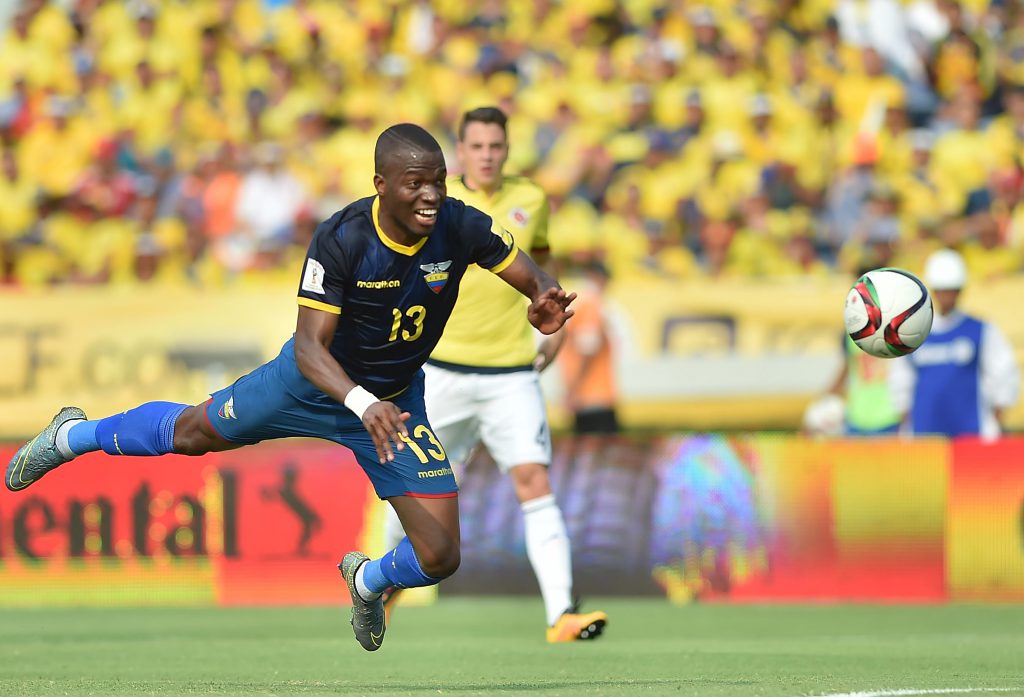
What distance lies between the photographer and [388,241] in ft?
22.9

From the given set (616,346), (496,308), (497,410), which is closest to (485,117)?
(496,308)

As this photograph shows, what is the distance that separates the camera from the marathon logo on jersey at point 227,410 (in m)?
7.45

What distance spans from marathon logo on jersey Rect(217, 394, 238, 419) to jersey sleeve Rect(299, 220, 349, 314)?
785 mm

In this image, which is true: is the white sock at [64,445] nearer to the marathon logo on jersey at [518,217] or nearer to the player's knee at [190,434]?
the player's knee at [190,434]

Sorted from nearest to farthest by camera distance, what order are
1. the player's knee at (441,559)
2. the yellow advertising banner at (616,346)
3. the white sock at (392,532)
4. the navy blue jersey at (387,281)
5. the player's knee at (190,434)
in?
the navy blue jersey at (387,281)
the player's knee at (441,559)
the player's knee at (190,434)
the white sock at (392,532)
the yellow advertising banner at (616,346)

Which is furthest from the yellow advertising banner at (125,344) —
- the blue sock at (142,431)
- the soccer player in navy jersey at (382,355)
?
the soccer player in navy jersey at (382,355)

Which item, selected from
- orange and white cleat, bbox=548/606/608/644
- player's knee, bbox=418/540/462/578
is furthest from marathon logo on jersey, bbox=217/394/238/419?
orange and white cleat, bbox=548/606/608/644

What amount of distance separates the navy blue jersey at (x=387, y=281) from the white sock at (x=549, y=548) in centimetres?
235

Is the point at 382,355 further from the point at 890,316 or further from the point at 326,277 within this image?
the point at 890,316

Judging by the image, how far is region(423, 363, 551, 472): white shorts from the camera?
9.57m

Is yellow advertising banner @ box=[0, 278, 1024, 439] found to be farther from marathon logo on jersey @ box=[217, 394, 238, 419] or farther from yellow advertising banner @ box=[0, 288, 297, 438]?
marathon logo on jersey @ box=[217, 394, 238, 419]

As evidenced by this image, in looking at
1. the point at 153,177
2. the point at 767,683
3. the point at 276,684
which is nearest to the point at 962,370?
the point at 767,683

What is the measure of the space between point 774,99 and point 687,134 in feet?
3.84

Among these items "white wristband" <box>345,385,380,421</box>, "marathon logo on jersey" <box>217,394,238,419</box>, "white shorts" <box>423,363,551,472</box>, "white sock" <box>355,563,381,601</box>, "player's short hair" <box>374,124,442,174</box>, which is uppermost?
"player's short hair" <box>374,124,442,174</box>
